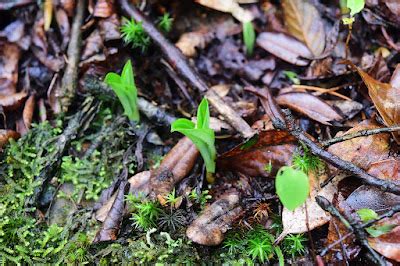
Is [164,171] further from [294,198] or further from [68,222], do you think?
[294,198]

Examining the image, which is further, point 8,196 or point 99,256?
point 8,196

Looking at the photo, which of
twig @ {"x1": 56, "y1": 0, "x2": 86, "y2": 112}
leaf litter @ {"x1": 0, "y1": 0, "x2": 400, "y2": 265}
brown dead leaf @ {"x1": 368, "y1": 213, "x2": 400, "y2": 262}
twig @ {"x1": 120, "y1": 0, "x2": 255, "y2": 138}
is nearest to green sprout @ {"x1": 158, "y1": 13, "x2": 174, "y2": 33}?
leaf litter @ {"x1": 0, "y1": 0, "x2": 400, "y2": 265}

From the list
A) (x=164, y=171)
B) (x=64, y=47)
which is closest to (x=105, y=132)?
(x=164, y=171)

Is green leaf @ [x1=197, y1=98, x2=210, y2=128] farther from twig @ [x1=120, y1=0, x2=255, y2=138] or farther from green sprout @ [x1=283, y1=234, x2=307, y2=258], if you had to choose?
green sprout @ [x1=283, y1=234, x2=307, y2=258]

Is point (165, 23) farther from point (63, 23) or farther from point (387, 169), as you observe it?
point (387, 169)

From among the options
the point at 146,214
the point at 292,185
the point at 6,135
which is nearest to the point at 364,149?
the point at 292,185

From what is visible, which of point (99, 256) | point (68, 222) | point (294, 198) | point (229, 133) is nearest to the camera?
point (294, 198)
